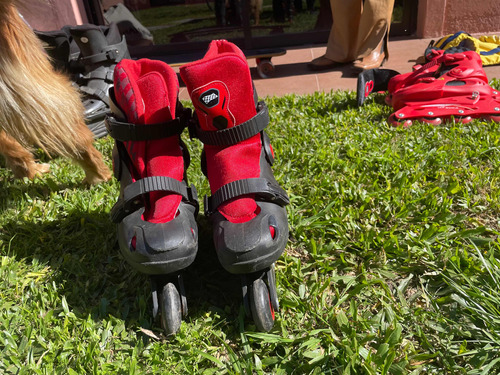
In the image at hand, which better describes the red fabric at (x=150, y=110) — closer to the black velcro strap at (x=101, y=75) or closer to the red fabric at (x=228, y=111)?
the red fabric at (x=228, y=111)

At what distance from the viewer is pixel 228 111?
1286mm

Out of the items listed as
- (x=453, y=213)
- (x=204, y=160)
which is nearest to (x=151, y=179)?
(x=204, y=160)

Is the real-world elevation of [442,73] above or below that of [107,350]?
above

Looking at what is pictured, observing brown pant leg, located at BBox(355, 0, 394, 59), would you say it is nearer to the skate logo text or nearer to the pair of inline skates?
the pair of inline skates

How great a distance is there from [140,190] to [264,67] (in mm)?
3062

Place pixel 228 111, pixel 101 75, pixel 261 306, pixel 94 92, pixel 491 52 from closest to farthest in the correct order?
pixel 261 306 → pixel 228 111 → pixel 94 92 → pixel 101 75 → pixel 491 52

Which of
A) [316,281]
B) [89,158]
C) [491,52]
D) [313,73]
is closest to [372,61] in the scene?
[313,73]

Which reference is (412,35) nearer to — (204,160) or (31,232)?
(204,160)

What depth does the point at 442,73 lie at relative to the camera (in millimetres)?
2604

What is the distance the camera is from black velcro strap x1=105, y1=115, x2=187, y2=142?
1.32 metres

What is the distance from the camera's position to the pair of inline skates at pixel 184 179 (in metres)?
1.14

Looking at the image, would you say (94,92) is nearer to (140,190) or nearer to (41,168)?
(41,168)

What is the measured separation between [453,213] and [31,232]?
1859 millimetres

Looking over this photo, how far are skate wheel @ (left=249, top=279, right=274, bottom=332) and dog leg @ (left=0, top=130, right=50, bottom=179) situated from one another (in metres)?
1.72
